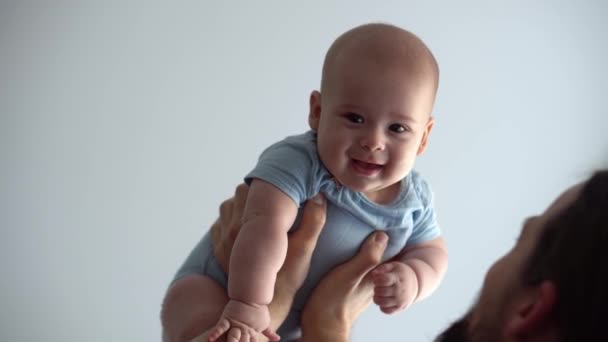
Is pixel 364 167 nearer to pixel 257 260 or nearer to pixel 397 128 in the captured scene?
pixel 397 128

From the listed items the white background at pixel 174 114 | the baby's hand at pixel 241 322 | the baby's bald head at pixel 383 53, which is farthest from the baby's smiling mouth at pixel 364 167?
the white background at pixel 174 114

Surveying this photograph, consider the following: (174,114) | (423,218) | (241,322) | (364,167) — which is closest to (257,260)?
(241,322)

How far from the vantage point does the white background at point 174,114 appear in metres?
1.64

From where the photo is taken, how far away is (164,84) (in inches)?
66.5

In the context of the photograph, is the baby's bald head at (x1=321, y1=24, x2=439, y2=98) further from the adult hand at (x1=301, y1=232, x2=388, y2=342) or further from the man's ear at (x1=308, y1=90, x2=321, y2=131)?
the adult hand at (x1=301, y1=232, x2=388, y2=342)

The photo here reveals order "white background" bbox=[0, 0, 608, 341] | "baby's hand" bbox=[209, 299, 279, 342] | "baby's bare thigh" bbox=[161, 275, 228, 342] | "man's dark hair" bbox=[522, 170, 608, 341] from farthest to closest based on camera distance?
"white background" bbox=[0, 0, 608, 341], "baby's bare thigh" bbox=[161, 275, 228, 342], "baby's hand" bbox=[209, 299, 279, 342], "man's dark hair" bbox=[522, 170, 608, 341]

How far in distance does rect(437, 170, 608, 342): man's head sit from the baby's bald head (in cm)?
24

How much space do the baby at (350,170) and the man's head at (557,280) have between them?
19 centimetres

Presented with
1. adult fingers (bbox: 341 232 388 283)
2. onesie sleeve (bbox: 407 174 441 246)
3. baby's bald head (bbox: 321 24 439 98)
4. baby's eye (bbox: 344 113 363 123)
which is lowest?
adult fingers (bbox: 341 232 388 283)

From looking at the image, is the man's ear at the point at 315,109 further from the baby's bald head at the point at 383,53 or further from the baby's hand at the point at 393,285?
the baby's hand at the point at 393,285

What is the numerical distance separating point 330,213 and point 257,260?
15 centimetres

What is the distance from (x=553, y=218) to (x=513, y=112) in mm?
1489

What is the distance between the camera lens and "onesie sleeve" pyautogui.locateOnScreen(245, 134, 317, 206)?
82 cm

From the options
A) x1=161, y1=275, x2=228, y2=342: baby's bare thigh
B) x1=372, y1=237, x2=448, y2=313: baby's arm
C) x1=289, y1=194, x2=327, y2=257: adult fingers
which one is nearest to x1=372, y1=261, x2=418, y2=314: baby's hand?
x1=372, y1=237, x2=448, y2=313: baby's arm
